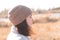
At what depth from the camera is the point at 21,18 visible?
80.0 inches

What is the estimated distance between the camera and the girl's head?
2.03 m

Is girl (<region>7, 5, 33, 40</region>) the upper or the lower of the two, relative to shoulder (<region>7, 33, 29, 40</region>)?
upper

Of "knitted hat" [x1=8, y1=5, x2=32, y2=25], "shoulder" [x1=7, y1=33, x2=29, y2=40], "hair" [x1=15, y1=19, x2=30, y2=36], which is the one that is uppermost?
"knitted hat" [x1=8, y1=5, x2=32, y2=25]

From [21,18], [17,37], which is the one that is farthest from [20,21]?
[17,37]

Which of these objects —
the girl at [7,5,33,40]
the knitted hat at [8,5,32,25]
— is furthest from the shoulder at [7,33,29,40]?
the knitted hat at [8,5,32,25]

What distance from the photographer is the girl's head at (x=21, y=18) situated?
6.65 feet

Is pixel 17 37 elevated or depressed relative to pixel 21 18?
depressed

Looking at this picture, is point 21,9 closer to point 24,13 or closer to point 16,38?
point 24,13

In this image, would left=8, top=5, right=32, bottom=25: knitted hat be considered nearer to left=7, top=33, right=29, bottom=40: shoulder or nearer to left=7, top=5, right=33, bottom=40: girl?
left=7, top=5, right=33, bottom=40: girl

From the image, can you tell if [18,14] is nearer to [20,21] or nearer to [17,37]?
[20,21]

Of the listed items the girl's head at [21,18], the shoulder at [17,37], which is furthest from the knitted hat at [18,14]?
the shoulder at [17,37]

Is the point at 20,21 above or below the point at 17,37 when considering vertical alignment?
above

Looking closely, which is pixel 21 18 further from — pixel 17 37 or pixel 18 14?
pixel 17 37

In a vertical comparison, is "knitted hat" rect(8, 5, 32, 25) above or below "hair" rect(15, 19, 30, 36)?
above
